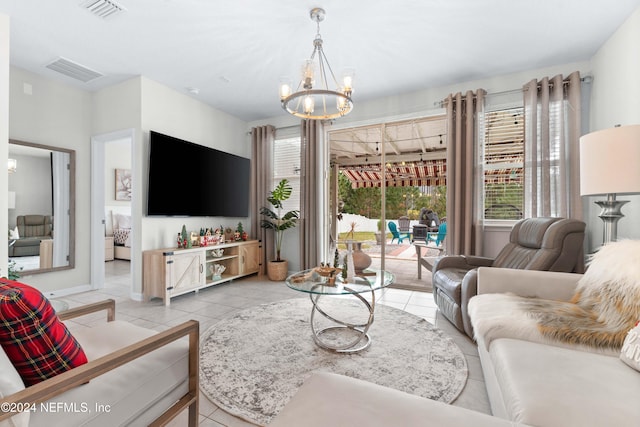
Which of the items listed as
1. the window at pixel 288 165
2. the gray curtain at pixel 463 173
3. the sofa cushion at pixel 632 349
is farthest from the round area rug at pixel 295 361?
the window at pixel 288 165

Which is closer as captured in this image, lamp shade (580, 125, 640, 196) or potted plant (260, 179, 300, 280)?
lamp shade (580, 125, 640, 196)

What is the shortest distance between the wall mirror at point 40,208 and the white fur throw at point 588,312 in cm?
463

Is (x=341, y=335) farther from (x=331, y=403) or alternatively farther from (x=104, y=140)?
(x=104, y=140)

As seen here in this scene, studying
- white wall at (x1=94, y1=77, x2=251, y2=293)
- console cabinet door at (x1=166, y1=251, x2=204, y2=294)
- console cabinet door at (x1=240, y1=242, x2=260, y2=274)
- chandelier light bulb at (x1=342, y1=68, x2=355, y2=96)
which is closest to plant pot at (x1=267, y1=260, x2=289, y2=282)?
console cabinet door at (x1=240, y1=242, x2=260, y2=274)

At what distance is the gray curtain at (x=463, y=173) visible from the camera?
356cm

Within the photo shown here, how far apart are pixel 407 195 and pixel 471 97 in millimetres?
3466

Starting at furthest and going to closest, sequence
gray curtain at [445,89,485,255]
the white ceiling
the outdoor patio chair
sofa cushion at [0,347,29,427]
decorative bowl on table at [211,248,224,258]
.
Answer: the outdoor patio chair, decorative bowl on table at [211,248,224,258], gray curtain at [445,89,485,255], the white ceiling, sofa cushion at [0,347,29,427]

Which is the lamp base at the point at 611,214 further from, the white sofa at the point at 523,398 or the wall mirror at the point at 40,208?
the wall mirror at the point at 40,208

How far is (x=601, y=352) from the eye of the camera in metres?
1.26

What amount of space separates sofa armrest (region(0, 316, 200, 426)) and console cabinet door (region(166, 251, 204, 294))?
7.81 ft

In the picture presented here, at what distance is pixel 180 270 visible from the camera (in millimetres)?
3566

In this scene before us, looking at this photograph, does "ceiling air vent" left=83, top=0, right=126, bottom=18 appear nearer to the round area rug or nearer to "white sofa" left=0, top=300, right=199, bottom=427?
"white sofa" left=0, top=300, right=199, bottom=427

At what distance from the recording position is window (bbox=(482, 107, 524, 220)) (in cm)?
356

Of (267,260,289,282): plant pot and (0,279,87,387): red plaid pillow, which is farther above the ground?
(0,279,87,387): red plaid pillow
